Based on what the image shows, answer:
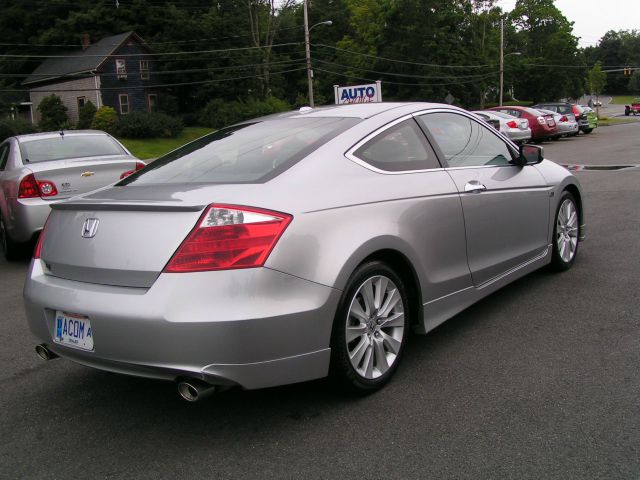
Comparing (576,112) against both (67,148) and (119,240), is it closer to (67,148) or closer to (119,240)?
(67,148)

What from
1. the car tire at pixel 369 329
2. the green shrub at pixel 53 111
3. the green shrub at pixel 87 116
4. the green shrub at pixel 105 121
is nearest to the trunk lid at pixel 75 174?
the car tire at pixel 369 329

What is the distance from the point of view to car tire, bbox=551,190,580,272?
5.48 metres

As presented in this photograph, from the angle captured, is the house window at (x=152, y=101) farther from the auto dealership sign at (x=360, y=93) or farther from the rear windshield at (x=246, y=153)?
the rear windshield at (x=246, y=153)

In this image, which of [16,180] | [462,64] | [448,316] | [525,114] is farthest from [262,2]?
[448,316]

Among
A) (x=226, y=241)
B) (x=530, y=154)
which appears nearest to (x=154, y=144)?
(x=530, y=154)

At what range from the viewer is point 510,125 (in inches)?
871

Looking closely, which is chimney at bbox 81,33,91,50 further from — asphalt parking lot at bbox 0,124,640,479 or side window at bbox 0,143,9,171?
asphalt parking lot at bbox 0,124,640,479

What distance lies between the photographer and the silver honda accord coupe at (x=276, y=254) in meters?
2.83

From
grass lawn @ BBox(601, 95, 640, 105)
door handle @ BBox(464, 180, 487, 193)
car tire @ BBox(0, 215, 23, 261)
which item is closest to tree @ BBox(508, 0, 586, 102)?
grass lawn @ BBox(601, 95, 640, 105)

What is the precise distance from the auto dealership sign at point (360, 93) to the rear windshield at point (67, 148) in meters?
11.0

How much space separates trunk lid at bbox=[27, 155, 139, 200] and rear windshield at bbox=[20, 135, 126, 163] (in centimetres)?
44

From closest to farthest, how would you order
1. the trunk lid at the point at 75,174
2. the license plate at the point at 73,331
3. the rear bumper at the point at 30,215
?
the license plate at the point at 73,331, the rear bumper at the point at 30,215, the trunk lid at the point at 75,174

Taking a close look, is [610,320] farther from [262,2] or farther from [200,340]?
[262,2]

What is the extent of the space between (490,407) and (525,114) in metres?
24.6
